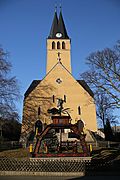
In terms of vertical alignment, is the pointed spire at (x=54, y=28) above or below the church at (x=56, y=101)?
above

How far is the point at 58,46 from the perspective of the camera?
4753cm

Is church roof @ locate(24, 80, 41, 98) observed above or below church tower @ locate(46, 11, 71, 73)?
below

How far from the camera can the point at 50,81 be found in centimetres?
3666

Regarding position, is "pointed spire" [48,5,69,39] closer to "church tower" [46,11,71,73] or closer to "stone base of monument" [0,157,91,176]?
"church tower" [46,11,71,73]

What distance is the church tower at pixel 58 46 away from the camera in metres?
45.2

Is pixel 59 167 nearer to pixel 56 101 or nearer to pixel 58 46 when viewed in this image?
pixel 56 101

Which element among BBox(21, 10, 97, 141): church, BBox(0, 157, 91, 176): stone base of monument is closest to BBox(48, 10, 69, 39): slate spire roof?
BBox(21, 10, 97, 141): church

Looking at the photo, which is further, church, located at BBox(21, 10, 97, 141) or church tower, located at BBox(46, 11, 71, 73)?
church tower, located at BBox(46, 11, 71, 73)

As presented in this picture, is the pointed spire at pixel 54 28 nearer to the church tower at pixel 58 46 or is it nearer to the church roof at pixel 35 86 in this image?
the church tower at pixel 58 46

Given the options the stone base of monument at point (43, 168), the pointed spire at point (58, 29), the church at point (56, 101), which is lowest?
the stone base of monument at point (43, 168)

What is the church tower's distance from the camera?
45.2m

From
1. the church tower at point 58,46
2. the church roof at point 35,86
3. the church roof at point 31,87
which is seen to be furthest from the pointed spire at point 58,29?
the church roof at point 35,86

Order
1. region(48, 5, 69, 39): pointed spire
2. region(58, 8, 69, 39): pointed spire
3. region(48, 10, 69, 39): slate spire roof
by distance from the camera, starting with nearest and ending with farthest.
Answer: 1. region(48, 5, 69, 39): pointed spire
2. region(48, 10, 69, 39): slate spire roof
3. region(58, 8, 69, 39): pointed spire

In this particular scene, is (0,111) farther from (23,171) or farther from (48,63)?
(48,63)
